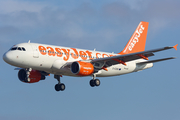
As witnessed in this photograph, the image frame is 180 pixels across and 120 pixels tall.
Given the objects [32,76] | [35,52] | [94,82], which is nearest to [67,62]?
[35,52]

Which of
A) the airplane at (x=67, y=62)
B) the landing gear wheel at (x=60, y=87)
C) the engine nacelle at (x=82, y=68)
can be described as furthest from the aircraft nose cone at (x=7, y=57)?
the landing gear wheel at (x=60, y=87)

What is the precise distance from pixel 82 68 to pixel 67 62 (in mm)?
2507

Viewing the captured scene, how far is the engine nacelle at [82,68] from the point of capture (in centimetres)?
4847

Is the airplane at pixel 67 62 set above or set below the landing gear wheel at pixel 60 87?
above

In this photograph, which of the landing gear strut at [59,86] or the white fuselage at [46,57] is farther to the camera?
the landing gear strut at [59,86]

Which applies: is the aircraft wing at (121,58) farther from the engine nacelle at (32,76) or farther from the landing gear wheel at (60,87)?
the engine nacelle at (32,76)

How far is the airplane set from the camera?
47.1 metres

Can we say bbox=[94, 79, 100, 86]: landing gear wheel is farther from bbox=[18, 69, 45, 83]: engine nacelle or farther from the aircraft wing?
bbox=[18, 69, 45, 83]: engine nacelle

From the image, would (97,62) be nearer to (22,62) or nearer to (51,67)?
(51,67)

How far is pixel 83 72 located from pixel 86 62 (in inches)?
73.5

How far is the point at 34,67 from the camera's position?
48.0 metres

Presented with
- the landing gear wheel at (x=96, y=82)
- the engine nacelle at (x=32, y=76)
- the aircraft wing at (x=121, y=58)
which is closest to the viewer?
the aircraft wing at (x=121, y=58)

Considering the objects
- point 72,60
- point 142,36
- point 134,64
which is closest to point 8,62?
point 72,60

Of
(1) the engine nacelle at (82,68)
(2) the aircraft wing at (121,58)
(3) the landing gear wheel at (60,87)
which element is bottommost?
(3) the landing gear wheel at (60,87)
